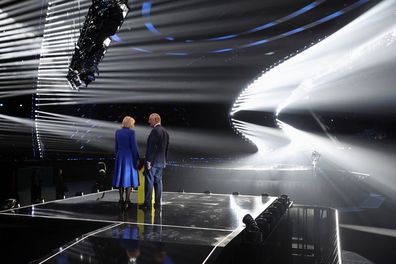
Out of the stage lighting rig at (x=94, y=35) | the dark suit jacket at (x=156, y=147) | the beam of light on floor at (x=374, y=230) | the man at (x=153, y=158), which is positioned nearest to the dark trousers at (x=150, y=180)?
the man at (x=153, y=158)

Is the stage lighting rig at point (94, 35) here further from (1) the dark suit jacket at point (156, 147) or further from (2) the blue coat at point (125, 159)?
(1) the dark suit jacket at point (156, 147)

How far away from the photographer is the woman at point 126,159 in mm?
4688

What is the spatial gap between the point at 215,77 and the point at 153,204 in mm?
10264

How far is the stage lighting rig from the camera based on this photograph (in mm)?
5555

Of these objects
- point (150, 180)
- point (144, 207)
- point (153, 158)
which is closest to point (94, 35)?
point (153, 158)

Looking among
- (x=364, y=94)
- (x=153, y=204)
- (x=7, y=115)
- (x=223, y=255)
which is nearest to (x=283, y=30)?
(x=153, y=204)

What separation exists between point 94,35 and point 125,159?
2500 millimetres

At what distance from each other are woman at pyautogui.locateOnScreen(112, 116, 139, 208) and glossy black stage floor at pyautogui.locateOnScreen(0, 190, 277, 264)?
352 millimetres

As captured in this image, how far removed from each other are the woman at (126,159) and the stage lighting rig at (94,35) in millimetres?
1954

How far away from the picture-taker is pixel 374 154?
19.5 meters

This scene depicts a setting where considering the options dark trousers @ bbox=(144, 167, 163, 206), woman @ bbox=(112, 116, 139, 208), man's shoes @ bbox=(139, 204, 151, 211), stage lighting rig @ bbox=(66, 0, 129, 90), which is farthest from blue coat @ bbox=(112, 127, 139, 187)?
stage lighting rig @ bbox=(66, 0, 129, 90)

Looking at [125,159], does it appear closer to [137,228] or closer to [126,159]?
[126,159]

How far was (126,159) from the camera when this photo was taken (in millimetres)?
4730

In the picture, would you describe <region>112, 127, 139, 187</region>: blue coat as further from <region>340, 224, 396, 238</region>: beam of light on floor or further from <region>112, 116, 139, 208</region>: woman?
<region>340, 224, 396, 238</region>: beam of light on floor
